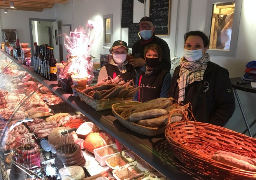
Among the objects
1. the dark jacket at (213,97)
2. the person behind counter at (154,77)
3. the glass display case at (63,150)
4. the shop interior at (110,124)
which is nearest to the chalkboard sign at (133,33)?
the shop interior at (110,124)

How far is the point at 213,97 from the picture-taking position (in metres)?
2.09

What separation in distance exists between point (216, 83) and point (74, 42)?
1.42 metres

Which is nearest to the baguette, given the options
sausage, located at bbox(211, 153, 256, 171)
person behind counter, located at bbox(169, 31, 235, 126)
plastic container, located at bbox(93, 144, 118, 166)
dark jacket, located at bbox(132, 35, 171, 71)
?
sausage, located at bbox(211, 153, 256, 171)

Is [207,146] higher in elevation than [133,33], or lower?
lower

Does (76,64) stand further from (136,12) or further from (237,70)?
(136,12)

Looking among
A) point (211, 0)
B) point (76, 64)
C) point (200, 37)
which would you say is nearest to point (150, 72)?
point (200, 37)

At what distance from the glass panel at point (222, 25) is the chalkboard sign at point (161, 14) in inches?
46.0

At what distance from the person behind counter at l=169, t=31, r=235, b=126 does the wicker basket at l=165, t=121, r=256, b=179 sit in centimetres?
110

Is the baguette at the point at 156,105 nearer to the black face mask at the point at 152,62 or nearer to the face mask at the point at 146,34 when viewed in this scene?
the black face mask at the point at 152,62

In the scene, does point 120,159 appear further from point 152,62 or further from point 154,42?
point 154,42

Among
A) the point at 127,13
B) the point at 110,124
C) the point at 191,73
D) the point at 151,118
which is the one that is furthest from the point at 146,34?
the point at 127,13

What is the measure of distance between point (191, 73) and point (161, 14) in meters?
3.05

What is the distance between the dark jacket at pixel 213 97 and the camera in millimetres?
2021

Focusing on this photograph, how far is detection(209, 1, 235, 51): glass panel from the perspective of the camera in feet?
11.5
